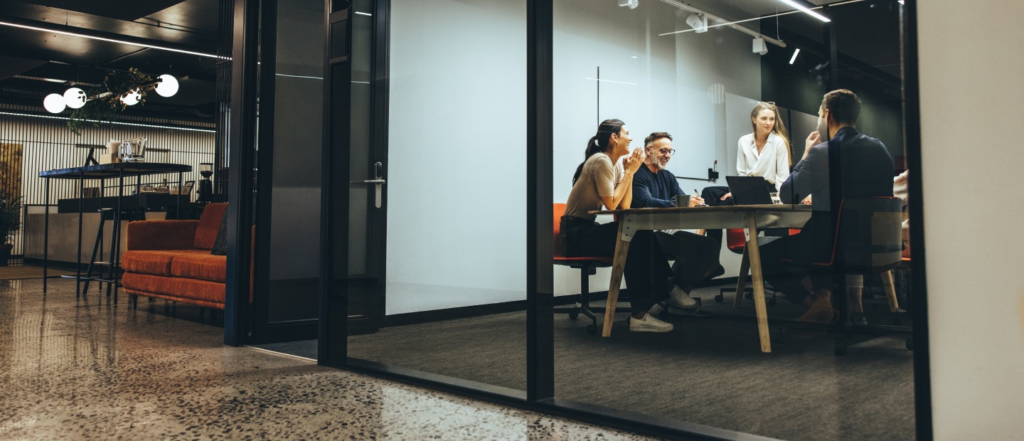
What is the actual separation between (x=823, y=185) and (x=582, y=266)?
0.90m

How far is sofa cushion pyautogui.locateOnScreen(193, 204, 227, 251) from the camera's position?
235 inches

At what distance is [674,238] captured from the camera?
2.44 meters

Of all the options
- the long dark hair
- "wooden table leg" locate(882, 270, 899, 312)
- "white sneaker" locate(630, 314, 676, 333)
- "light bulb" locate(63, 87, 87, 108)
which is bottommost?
"white sneaker" locate(630, 314, 676, 333)

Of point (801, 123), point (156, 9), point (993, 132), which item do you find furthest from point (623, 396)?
point (156, 9)

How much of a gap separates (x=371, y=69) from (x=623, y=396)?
203cm

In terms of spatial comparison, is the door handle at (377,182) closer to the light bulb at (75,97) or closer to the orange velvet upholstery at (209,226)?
the orange velvet upholstery at (209,226)

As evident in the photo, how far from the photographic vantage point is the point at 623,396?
8.29 ft

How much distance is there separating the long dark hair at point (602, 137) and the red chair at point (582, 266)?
0.79 feet

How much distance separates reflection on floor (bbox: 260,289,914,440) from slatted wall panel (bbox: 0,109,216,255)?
13.8m

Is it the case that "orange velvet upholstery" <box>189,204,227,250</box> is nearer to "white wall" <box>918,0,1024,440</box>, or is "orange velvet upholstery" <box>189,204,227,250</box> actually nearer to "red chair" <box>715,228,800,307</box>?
"red chair" <box>715,228,800,307</box>

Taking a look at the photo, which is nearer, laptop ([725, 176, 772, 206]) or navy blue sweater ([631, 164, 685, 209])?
laptop ([725, 176, 772, 206])

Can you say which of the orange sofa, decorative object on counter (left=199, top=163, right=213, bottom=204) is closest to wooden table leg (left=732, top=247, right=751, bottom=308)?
the orange sofa

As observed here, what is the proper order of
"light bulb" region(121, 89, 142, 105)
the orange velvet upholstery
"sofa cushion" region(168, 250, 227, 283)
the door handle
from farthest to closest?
"light bulb" region(121, 89, 142, 105) < the orange velvet upholstery < "sofa cushion" region(168, 250, 227, 283) < the door handle

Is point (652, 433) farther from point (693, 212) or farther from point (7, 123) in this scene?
point (7, 123)
